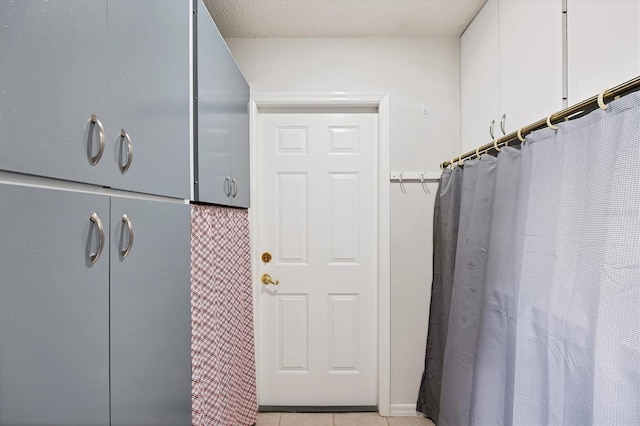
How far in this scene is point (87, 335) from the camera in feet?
2.63

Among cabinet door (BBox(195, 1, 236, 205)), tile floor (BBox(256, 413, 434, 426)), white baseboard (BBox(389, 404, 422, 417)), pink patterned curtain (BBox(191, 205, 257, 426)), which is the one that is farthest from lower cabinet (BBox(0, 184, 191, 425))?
white baseboard (BBox(389, 404, 422, 417))

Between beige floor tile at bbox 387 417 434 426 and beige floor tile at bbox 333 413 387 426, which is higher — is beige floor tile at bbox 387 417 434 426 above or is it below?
above

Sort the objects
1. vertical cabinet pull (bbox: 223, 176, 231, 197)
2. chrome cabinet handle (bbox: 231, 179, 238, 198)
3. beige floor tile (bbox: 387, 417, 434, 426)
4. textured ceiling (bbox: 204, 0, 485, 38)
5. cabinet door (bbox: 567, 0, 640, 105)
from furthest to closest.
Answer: beige floor tile (bbox: 387, 417, 434, 426) → textured ceiling (bbox: 204, 0, 485, 38) → chrome cabinet handle (bbox: 231, 179, 238, 198) → vertical cabinet pull (bbox: 223, 176, 231, 197) → cabinet door (bbox: 567, 0, 640, 105)

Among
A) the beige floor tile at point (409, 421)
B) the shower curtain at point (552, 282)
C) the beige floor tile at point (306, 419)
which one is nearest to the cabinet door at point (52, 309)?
the shower curtain at point (552, 282)

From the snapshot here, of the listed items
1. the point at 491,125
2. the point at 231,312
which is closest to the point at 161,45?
the point at 231,312

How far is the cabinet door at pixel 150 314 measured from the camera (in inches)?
36.7

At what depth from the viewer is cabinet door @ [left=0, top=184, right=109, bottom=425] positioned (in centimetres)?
61

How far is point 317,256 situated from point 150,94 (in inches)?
70.1

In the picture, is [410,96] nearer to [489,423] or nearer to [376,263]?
[376,263]

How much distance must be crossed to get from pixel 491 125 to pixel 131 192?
5.80 ft

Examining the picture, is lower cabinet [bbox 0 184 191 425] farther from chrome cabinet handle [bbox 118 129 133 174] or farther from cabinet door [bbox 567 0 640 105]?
cabinet door [bbox 567 0 640 105]

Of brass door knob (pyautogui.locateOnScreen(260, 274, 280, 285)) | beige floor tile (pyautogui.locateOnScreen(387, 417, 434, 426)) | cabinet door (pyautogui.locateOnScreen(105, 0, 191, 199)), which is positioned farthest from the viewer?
brass door knob (pyautogui.locateOnScreen(260, 274, 280, 285))

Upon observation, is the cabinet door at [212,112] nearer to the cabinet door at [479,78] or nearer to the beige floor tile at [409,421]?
the cabinet door at [479,78]

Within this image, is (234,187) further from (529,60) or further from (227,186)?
(529,60)
